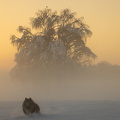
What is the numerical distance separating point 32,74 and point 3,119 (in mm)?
25956

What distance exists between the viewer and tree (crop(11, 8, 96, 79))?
39.3 metres

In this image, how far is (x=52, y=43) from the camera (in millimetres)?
40062

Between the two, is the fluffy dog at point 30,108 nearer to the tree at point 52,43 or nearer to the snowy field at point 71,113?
the snowy field at point 71,113

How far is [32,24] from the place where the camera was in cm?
4162

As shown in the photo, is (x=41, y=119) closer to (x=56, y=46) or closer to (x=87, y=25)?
(x=56, y=46)

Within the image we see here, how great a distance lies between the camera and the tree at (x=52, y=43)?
3931 cm

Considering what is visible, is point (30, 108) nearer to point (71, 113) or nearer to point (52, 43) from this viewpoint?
point (71, 113)

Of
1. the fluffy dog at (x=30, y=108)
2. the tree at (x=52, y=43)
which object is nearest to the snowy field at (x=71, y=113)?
the fluffy dog at (x=30, y=108)

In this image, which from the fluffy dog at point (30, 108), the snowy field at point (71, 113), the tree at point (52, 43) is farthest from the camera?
the tree at point (52, 43)

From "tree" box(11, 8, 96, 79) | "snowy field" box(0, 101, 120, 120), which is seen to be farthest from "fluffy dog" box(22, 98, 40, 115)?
"tree" box(11, 8, 96, 79)

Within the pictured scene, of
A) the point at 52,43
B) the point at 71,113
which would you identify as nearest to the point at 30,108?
the point at 71,113

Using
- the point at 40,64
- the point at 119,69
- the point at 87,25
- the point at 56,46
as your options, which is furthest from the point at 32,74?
the point at 119,69

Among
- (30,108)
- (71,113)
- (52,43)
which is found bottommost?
(71,113)

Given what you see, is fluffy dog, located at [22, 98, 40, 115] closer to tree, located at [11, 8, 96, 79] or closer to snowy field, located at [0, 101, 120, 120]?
snowy field, located at [0, 101, 120, 120]
